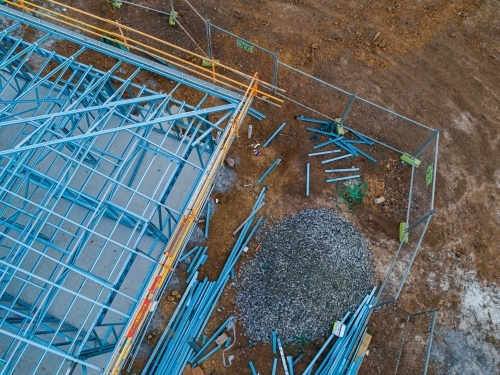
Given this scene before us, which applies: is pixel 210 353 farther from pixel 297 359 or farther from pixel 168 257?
pixel 168 257

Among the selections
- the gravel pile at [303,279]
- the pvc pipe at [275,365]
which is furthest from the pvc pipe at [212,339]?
the pvc pipe at [275,365]

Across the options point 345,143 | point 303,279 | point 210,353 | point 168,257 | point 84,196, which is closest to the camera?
point 168,257

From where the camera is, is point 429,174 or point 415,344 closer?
point 415,344

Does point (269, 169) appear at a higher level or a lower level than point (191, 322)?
higher

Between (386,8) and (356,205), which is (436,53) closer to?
(386,8)

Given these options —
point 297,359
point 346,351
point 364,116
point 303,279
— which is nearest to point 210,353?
point 297,359

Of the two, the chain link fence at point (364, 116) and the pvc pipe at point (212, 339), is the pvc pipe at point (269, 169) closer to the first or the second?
the chain link fence at point (364, 116)

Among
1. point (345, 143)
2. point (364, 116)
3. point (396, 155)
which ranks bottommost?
point (345, 143)
